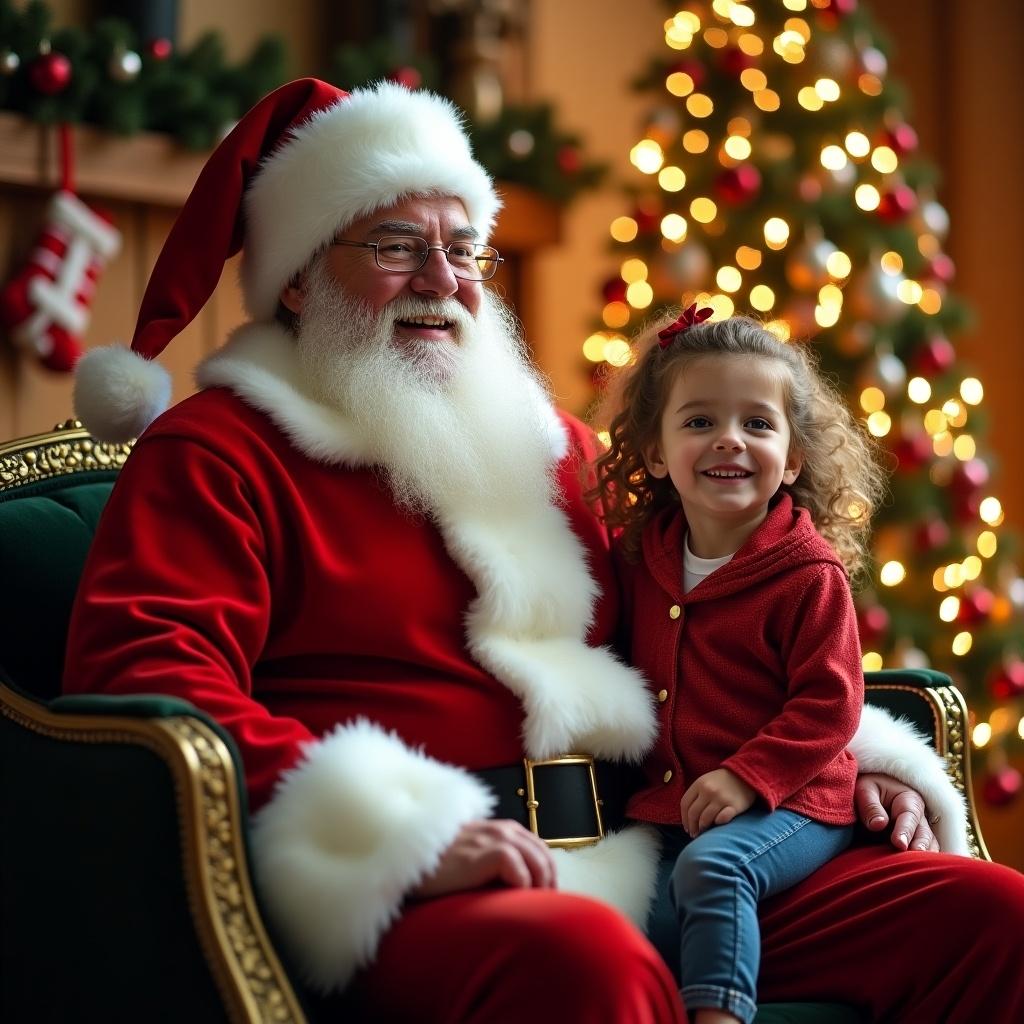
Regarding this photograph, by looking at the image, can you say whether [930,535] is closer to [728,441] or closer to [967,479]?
[967,479]

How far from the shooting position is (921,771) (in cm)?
209

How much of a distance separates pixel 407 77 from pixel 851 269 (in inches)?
59.6

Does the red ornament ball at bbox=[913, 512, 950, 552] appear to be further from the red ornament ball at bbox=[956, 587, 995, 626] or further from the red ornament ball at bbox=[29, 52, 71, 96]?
the red ornament ball at bbox=[29, 52, 71, 96]

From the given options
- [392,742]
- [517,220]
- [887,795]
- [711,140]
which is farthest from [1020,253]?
[392,742]

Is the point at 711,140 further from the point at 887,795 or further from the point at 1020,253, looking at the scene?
the point at 887,795

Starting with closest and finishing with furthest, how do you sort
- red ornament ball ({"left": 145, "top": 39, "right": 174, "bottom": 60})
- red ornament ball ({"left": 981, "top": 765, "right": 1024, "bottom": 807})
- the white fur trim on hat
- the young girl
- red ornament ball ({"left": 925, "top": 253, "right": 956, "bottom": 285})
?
the young girl → the white fur trim on hat → red ornament ball ({"left": 145, "top": 39, "right": 174, "bottom": 60}) → red ornament ball ({"left": 981, "top": 765, "right": 1024, "bottom": 807}) → red ornament ball ({"left": 925, "top": 253, "right": 956, "bottom": 285})

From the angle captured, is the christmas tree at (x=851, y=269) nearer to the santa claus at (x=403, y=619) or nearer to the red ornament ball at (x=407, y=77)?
the red ornament ball at (x=407, y=77)

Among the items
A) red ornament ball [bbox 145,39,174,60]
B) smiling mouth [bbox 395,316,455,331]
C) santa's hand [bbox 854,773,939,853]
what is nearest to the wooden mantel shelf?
red ornament ball [bbox 145,39,174,60]

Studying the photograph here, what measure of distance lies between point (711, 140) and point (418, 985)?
135 inches

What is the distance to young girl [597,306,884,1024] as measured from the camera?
1833mm

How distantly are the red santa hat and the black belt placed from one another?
833 mm

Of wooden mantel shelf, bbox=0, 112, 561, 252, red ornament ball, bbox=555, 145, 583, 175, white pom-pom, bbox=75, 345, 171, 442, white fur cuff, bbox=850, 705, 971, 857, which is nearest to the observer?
white fur cuff, bbox=850, 705, 971, 857

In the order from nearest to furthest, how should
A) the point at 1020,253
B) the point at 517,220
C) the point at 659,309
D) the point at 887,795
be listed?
the point at 887,795
the point at 659,309
the point at 517,220
the point at 1020,253

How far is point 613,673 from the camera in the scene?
6.93 feet
